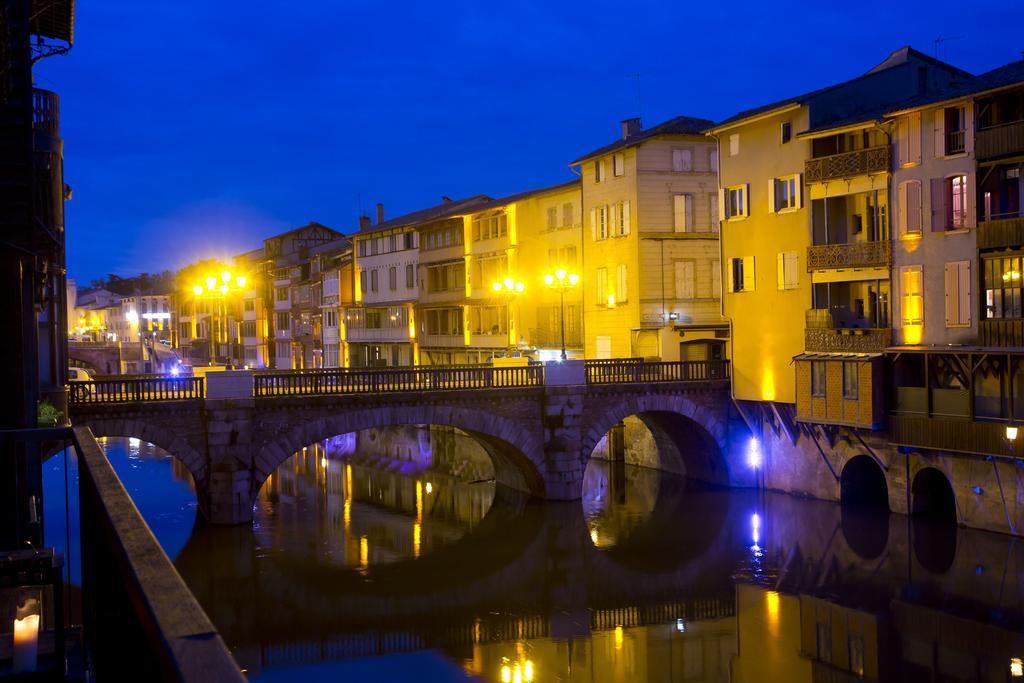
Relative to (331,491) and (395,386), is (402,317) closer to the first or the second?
(331,491)

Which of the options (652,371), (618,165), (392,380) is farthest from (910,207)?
(392,380)

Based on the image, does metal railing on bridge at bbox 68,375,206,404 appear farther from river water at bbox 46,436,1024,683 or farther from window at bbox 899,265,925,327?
window at bbox 899,265,925,327

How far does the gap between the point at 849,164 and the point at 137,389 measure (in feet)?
97.7

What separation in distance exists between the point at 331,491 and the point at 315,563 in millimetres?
14681

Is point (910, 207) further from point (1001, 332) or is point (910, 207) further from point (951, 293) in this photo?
point (1001, 332)

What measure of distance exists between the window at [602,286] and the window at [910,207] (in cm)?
2119

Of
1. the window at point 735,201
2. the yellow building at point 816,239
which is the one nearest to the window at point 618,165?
the yellow building at point 816,239

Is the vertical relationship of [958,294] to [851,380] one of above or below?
above

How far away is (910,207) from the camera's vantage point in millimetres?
38969

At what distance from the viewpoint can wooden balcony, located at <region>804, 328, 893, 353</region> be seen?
39.9 meters

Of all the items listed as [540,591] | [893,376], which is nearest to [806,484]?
[893,376]

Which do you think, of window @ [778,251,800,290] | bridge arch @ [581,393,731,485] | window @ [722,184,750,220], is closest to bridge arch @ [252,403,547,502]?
bridge arch @ [581,393,731,485]

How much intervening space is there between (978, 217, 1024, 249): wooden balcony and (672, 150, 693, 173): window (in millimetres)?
21904

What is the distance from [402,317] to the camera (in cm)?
8106
